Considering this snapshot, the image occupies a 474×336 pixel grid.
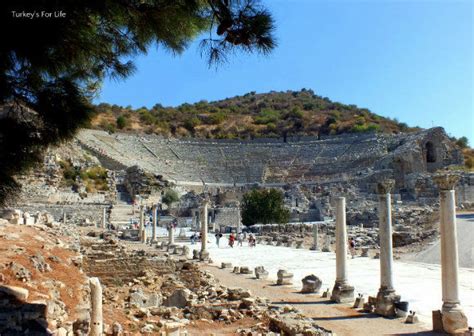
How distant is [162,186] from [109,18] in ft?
160

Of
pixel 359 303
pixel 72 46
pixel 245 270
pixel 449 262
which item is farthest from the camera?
pixel 245 270

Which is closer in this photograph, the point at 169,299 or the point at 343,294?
the point at 343,294

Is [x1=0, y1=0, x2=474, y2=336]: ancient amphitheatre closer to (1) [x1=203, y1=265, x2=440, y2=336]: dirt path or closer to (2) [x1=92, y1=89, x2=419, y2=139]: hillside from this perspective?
(1) [x1=203, y1=265, x2=440, y2=336]: dirt path

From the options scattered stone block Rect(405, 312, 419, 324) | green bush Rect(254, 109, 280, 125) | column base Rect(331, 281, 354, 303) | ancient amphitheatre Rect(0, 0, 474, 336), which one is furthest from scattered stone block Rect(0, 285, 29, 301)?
green bush Rect(254, 109, 280, 125)

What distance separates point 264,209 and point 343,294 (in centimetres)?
2752

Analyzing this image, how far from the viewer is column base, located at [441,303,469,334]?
25.9 ft

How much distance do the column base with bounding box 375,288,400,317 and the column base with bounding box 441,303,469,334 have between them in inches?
56.4

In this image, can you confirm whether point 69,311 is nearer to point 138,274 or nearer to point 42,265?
point 42,265

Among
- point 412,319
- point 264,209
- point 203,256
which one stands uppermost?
point 264,209

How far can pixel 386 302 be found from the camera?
9422 millimetres

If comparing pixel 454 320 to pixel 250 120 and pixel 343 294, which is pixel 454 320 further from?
pixel 250 120

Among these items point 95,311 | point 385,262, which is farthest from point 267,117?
point 95,311

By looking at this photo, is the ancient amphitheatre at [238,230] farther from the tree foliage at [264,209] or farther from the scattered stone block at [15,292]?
the tree foliage at [264,209]

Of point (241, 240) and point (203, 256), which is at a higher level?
point (241, 240)
